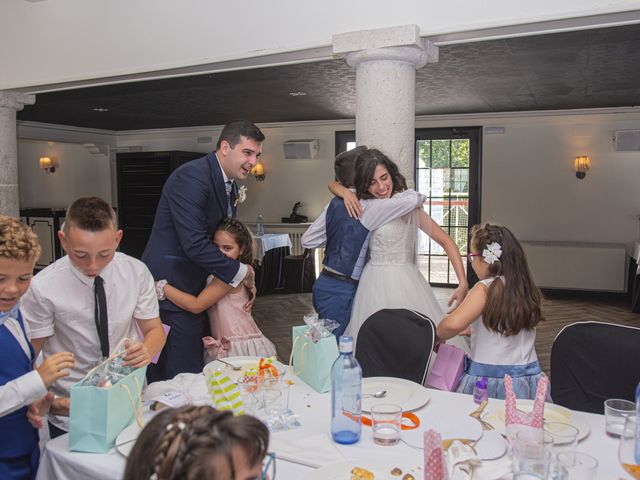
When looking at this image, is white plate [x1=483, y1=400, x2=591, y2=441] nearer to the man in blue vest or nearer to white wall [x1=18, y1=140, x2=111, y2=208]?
the man in blue vest

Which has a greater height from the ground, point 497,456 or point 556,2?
point 556,2

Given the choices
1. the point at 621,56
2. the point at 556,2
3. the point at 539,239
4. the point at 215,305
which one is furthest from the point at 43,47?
the point at 539,239

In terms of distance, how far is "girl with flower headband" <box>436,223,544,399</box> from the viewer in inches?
98.0

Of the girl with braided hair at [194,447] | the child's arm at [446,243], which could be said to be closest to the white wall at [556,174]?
the child's arm at [446,243]

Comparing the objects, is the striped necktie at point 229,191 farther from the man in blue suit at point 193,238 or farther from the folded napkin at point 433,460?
the folded napkin at point 433,460

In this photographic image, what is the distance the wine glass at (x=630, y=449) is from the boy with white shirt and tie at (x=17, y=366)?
1.49m

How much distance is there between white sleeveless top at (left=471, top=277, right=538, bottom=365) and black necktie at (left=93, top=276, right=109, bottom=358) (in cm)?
157

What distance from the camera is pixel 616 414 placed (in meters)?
1.67

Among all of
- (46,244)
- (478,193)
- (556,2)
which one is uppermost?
(556,2)

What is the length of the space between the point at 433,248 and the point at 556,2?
255 inches

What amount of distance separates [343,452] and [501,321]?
114 cm

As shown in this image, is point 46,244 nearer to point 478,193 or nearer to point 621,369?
point 478,193

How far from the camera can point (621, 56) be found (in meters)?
5.19

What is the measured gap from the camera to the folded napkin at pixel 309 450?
1.59 metres
